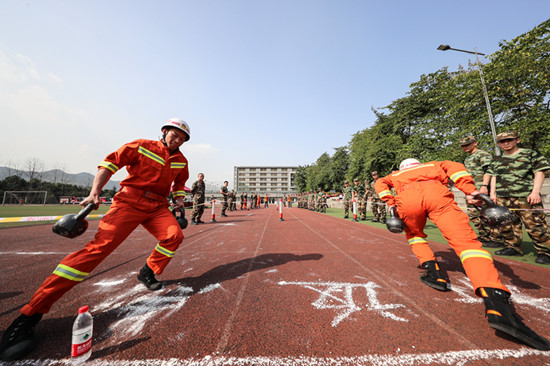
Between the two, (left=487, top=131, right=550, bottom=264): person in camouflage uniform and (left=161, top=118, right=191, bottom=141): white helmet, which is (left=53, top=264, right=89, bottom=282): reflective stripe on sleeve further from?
(left=487, top=131, right=550, bottom=264): person in camouflage uniform

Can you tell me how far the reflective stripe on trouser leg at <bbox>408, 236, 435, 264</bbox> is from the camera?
269cm

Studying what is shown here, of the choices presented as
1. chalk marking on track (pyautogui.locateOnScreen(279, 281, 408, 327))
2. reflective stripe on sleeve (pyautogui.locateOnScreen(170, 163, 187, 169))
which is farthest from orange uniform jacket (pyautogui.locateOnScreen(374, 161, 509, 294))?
reflective stripe on sleeve (pyautogui.locateOnScreen(170, 163, 187, 169))

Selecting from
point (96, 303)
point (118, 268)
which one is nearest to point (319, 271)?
point (96, 303)

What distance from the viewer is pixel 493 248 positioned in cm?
459

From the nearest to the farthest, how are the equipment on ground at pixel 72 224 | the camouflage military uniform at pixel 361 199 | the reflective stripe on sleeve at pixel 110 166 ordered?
the equipment on ground at pixel 72 224, the reflective stripe on sleeve at pixel 110 166, the camouflage military uniform at pixel 361 199

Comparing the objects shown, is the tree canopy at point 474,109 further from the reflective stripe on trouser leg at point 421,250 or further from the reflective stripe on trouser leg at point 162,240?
the reflective stripe on trouser leg at point 162,240

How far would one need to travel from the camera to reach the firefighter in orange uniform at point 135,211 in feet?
5.88

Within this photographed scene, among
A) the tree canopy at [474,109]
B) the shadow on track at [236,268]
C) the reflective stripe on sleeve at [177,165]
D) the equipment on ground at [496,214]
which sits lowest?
the shadow on track at [236,268]

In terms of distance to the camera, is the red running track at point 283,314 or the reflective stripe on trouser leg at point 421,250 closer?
the red running track at point 283,314

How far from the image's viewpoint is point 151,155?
2.54 metres

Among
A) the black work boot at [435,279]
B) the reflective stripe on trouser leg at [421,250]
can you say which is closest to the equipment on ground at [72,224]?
the reflective stripe on trouser leg at [421,250]

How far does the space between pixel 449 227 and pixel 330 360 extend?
186 centimetres

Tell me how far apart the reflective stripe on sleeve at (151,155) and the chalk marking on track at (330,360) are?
191 cm

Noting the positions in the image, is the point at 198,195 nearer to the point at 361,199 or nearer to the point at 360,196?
the point at 361,199
